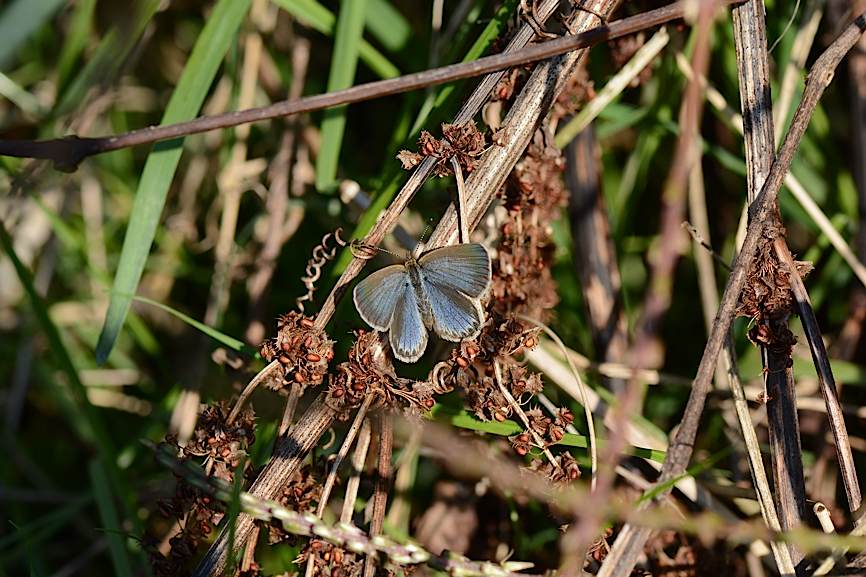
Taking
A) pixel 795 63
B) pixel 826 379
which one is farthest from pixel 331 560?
pixel 795 63

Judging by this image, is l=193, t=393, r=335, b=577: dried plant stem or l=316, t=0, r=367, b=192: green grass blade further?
l=316, t=0, r=367, b=192: green grass blade

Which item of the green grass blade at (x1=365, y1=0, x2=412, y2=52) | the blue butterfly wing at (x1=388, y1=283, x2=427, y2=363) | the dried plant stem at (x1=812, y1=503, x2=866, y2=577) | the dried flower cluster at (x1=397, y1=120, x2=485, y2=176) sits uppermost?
the green grass blade at (x1=365, y1=0, x2=412, y2=52)

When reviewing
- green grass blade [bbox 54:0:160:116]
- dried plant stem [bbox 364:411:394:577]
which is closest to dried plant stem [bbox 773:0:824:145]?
dried plant stem [bbox 364:411:394:577]

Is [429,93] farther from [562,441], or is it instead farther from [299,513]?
[299,513]

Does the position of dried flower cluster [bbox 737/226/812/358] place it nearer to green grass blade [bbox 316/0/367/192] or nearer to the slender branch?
the slender branch

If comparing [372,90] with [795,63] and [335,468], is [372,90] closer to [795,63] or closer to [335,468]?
[335,468]

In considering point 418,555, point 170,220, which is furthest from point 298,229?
point 418,555
